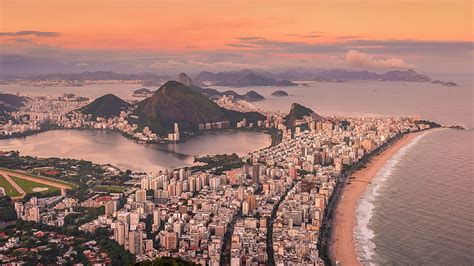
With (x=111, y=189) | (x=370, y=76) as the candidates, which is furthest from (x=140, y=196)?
(x=370, y=76)

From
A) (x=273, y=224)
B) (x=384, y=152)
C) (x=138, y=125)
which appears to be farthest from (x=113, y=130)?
(x=273, y=224)

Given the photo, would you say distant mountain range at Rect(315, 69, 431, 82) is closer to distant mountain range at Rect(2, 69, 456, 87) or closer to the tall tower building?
distant mountain range at Rect(2, 69, 456, 87)

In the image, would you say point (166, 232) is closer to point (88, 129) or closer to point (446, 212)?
point (446, 212)

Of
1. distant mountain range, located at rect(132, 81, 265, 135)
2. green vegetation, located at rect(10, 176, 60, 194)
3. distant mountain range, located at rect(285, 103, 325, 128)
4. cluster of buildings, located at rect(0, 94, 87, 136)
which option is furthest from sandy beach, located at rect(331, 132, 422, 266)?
cluster of buildings, located at rect(0, 94, 87, 136)

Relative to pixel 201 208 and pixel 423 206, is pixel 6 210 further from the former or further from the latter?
pixel 423 206

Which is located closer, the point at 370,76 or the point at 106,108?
the point at 106,108
